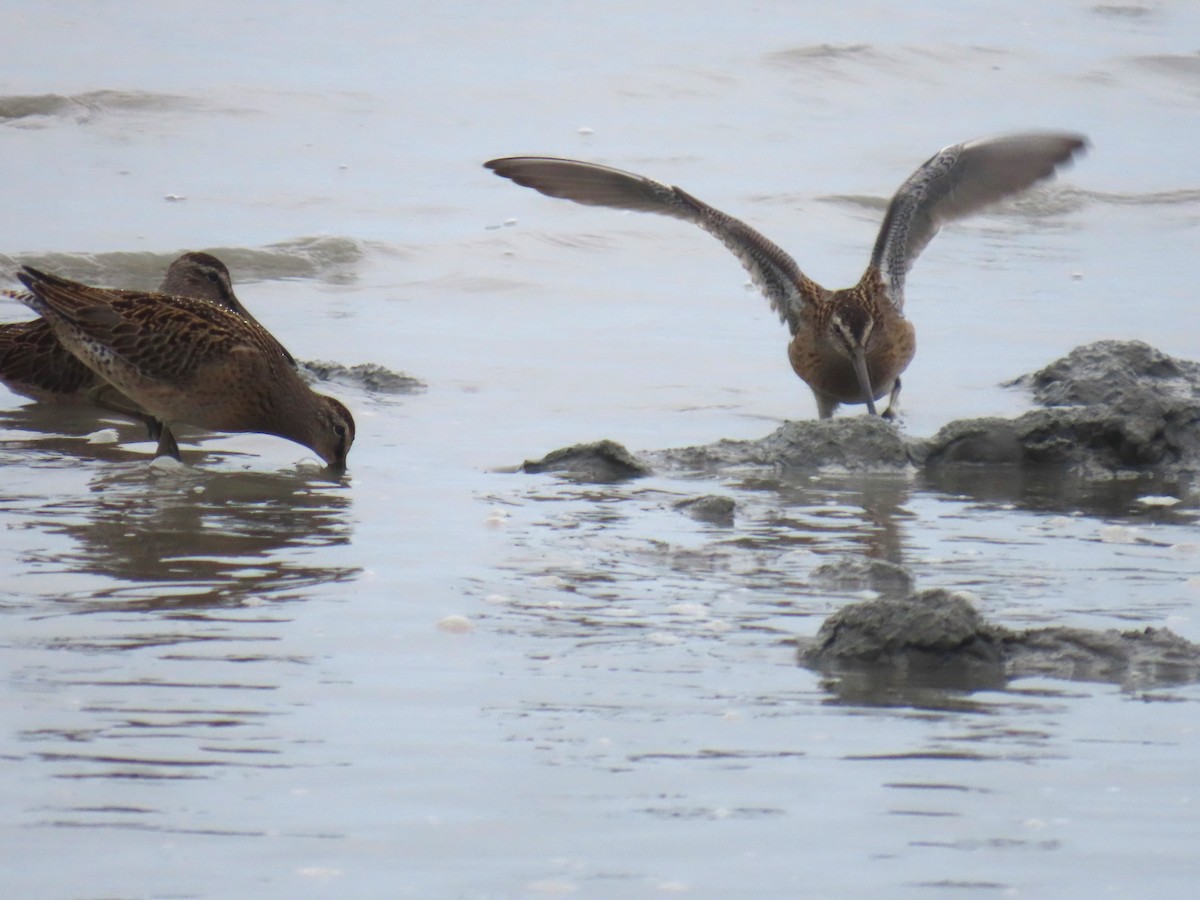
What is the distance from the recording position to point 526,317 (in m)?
10.4

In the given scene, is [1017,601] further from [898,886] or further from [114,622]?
[114,622]

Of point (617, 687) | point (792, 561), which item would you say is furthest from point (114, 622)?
point (792, 561)

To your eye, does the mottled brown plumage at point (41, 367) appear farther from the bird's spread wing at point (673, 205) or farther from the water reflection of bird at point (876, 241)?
the water reflection of bird at point (876, 241)

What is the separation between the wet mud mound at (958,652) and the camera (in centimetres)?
423

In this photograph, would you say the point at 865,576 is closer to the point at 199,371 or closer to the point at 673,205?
the point at 199,371

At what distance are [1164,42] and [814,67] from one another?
19.7 ft

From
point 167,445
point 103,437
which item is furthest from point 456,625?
point 103,437

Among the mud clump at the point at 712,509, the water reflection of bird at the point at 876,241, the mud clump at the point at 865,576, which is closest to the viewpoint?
the mud clump at the point at 865,576

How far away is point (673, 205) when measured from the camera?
31.5 ft

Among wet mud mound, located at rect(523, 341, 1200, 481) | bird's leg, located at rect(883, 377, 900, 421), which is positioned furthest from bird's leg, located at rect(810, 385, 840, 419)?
wet mud mound, located at rect(523, 341, 1200, 481)

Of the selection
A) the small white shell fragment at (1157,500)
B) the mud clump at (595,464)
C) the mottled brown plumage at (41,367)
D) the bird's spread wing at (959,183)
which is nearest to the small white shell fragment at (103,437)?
the mottled brown plumage at (41,367)

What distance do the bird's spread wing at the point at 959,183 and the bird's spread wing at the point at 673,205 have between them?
463mm

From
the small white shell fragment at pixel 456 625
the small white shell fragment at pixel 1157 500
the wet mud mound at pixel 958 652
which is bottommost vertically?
the small white shell fragment at pixel 456 625

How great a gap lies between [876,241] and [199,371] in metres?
3.85
